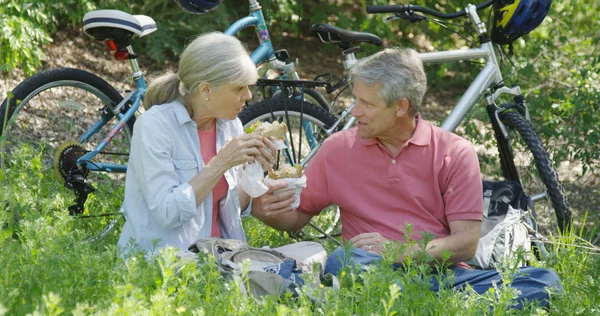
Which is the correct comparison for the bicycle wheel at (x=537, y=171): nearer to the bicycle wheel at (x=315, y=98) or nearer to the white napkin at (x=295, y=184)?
the bicycle wheel at (x=315, y=98)

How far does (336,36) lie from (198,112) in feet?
4.38

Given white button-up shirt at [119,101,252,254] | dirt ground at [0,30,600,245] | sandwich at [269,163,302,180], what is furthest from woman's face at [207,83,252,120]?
dirt ground at [0,30,600,245]

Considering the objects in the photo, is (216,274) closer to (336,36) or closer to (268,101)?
(268,101)

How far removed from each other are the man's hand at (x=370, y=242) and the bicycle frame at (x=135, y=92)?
1475 mm

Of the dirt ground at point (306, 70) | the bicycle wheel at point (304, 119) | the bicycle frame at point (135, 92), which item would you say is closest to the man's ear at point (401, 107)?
the bicycle wheel at point (304, 119)

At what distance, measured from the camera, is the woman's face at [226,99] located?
339 centimetres

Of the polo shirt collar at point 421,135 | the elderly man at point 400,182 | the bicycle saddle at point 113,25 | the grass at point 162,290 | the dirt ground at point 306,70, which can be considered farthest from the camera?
the dirt ground at point 306,70

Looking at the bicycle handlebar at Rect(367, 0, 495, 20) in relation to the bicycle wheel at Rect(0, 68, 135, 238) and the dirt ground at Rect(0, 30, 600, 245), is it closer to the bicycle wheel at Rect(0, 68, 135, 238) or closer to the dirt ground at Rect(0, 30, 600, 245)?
the dirt ground at Rect(0, 30, 600, 245)

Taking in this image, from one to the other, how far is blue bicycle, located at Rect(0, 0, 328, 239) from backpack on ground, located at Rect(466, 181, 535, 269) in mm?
1170

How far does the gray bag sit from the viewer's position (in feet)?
9.97

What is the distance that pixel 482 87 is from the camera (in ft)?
14.9

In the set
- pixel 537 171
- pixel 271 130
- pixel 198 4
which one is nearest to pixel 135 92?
pixel 198 4

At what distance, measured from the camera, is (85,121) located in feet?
14.6

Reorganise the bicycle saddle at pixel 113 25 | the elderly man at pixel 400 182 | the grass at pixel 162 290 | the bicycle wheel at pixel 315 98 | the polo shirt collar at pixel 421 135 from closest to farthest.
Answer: the grass at pixel 162 290 < the elderly man at pixel 400 182 < the polo shirt collar at pixel 421 135 < the bicycle saddle at pixel 113 25 < the bicycle wheel at pixel 315 98
